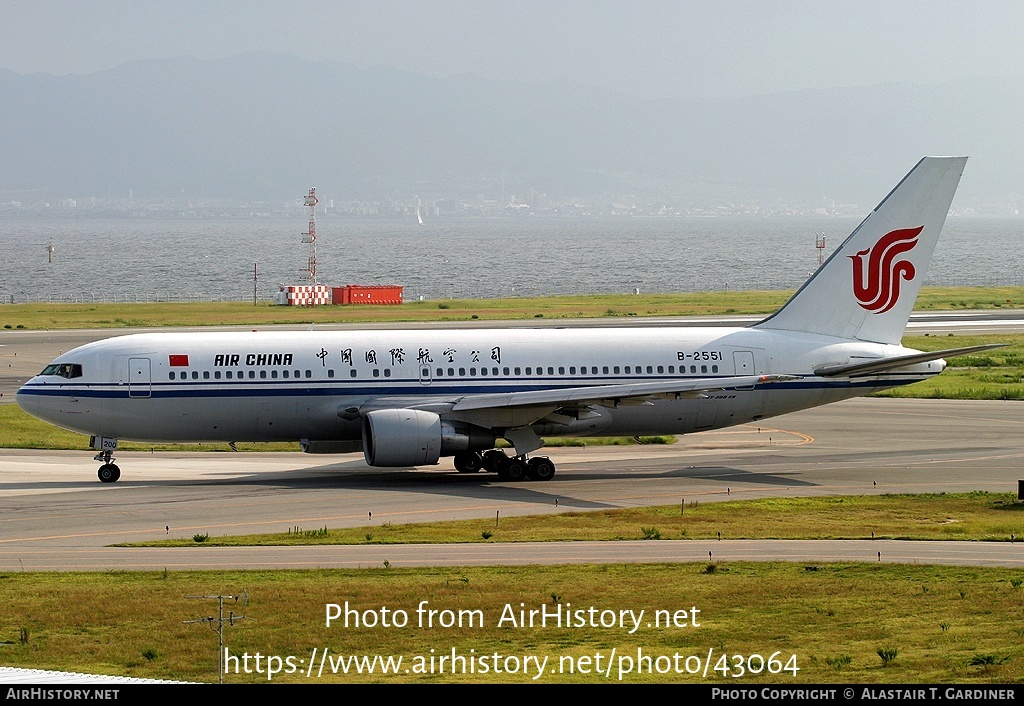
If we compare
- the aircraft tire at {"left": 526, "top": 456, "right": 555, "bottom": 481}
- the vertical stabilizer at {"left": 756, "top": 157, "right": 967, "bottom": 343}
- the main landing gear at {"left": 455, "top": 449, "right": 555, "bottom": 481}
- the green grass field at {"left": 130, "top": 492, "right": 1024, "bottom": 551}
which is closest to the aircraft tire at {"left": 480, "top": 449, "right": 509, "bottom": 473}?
the main landing gear at {"left": 455, "top": 449, "right": 555, "bottom": 481}

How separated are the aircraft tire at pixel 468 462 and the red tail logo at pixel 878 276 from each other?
16.3 metres

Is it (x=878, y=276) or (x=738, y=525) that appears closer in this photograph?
(x=738, y=525)

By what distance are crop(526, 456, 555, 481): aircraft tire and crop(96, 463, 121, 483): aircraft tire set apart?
1458cm

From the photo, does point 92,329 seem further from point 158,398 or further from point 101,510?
point 101,510

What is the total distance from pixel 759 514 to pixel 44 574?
66.4 feet

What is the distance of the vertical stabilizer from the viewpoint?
167ft

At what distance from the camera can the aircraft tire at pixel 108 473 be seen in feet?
151

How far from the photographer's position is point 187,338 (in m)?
48.5

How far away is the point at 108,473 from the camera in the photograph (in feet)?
151

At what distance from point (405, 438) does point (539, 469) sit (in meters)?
5.20

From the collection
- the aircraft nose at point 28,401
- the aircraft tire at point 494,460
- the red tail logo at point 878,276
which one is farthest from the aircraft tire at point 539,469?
the aircraft nose at point 28,401

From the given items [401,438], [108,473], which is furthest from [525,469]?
[108,473]

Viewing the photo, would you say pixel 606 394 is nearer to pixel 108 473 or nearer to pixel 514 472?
pixel 514 472
